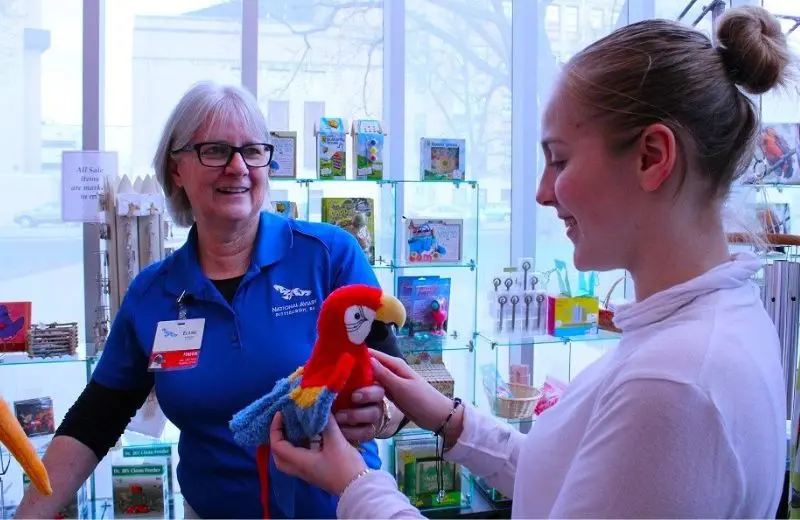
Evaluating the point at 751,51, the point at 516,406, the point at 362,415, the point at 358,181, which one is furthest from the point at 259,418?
the point at 516,406

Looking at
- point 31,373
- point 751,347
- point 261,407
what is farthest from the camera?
point 31,373

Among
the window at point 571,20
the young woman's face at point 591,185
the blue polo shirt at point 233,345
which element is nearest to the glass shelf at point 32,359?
the blue polo shirt at point 233,345

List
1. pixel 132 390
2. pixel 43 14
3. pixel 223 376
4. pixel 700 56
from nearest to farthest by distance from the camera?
pixel 700 56 → pixel 223 376 → pixel 132 390 → pixel 43 14

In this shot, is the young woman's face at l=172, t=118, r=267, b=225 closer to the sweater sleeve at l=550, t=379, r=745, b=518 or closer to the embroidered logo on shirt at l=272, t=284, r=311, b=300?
the embroidered logo on shirt at l=272, t=284, r=311, b=300

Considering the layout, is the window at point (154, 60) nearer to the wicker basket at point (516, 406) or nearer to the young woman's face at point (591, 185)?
the wicker basket at point (516, 406)

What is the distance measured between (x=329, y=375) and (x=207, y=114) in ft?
3.05

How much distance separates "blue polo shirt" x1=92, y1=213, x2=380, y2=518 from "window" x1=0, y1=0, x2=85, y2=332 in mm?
1643

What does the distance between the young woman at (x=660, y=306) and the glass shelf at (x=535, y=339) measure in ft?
7.07

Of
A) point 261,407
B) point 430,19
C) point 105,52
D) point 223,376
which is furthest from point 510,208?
point 261,407

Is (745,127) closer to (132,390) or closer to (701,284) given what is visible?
(701,284)

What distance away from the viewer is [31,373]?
297 centimetres

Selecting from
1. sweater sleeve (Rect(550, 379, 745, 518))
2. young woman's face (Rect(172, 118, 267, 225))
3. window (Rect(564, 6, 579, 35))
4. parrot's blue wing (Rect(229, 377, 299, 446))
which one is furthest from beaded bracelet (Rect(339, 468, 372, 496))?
window (Rect(564, 6, 579, 35))

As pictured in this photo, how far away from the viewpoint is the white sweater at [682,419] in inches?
30.3

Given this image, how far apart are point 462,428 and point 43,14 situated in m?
3.04
